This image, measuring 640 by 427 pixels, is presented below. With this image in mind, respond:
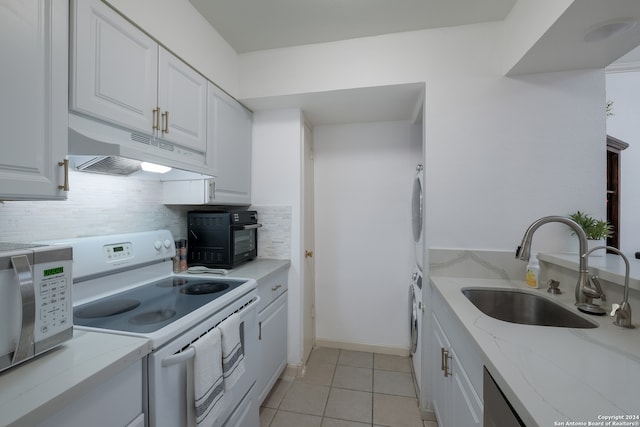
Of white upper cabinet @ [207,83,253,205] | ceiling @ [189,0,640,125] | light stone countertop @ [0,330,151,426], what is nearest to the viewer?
light stone countertop @ [0,330,151,426]

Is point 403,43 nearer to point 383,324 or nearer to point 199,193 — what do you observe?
point 199,193

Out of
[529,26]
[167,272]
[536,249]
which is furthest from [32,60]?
[536,249]

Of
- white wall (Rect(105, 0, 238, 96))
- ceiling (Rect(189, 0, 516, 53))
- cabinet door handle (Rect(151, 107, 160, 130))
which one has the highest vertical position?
ceiling (Rect(189, 0, 516, 53))

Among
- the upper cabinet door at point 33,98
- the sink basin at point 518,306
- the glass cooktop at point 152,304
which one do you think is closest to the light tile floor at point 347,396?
the sink basin at point 518,306

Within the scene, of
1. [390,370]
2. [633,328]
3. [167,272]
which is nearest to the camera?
[633,328]

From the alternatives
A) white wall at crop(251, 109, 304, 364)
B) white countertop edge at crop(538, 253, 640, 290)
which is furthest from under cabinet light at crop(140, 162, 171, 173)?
white countertop edge at crop(538, 253, 640, 290)

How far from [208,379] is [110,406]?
338 mm

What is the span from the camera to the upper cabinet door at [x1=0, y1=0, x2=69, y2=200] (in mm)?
782

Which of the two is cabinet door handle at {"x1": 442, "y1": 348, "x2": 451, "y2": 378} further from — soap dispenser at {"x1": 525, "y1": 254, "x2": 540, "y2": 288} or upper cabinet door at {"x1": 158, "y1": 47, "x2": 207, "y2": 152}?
upper cabinet door at {"x1": 158, "y1": 47, "x2": 207, "y2": 152}

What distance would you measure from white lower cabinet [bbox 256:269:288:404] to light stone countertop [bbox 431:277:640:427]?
118 cm

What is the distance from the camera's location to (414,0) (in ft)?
4.84

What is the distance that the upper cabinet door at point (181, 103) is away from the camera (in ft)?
4.54

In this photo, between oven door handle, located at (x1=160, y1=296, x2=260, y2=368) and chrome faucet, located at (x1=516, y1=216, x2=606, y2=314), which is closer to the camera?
oven door handle, located at (x1=160, y1=296, x2=260, y2=368)

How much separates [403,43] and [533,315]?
5.87ft
